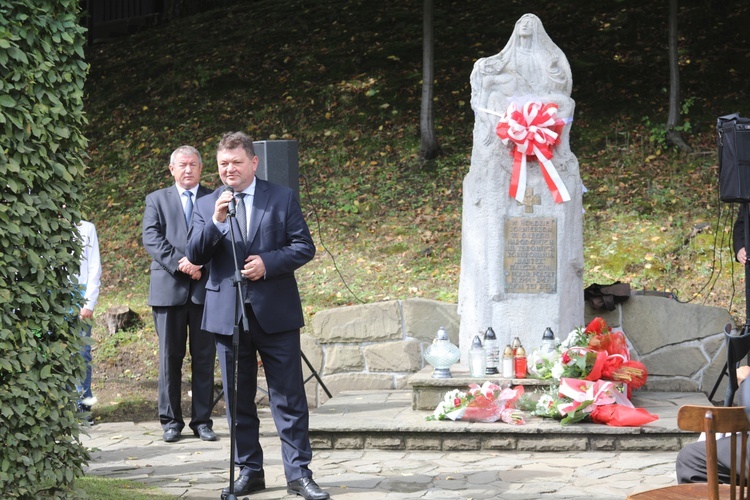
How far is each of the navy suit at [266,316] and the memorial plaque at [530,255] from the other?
9.16 feet

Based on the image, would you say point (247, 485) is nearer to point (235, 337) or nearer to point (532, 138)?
point (235, 337)

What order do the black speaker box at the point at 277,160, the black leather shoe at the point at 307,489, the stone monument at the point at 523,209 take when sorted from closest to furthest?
the black leather shoe at the point at 307,489
the stone monument at the point at 523,209
the black speaker box at the point at 277,160

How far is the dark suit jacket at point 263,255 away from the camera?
5.75m

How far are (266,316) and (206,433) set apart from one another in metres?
2.31

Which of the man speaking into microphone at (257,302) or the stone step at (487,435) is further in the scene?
the stone step at (487,435)

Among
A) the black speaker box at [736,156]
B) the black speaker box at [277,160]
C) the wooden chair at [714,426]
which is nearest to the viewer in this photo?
the wooden chair at [714,426]

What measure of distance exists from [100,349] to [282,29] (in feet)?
32.7

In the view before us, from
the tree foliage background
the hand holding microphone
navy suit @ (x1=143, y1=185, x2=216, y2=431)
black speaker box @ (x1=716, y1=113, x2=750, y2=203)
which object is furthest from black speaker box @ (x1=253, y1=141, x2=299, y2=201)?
the tree foliage background

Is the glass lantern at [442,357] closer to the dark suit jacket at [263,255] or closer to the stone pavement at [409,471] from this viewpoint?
the stone pavement at [409,471]

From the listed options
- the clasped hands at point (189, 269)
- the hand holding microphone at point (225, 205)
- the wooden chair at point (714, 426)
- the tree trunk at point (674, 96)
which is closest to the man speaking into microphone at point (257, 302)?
the hand holding microphone at point (225, 205)

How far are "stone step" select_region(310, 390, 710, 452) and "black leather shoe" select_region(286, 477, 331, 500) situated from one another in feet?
5.54

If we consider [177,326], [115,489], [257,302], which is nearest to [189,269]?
[177,326]

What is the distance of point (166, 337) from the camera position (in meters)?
7.78

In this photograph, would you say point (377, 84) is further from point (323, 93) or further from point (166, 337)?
point (166, 337)
